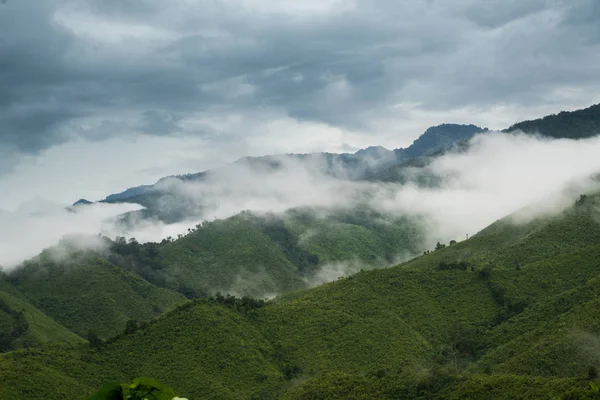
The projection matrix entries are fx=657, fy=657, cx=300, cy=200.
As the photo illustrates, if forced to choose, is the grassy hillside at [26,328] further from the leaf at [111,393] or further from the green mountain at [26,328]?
the leaf at [111,393]

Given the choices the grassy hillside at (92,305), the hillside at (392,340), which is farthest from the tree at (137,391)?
the grassy hillside at (92,305)

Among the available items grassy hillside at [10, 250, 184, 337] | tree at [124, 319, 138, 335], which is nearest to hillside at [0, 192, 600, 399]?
tree at [124, 319, 138, 335]

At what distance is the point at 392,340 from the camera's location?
385 ft

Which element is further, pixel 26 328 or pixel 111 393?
pixel 26 328

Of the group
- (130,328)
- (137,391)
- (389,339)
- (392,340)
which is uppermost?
(137,391)

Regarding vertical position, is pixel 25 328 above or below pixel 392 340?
above

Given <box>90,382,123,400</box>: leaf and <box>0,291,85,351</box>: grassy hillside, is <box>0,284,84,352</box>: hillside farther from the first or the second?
<box>90,382,123,400</box>: leaf

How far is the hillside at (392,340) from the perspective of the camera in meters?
88.0

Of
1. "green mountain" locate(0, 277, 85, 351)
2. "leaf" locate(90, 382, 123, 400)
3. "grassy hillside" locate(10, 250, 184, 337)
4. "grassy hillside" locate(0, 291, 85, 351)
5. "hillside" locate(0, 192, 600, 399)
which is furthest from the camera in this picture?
"grassy hillside" locate(10, 250, 184, 337)

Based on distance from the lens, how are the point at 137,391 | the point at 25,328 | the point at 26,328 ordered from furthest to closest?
the point at 26,328
the point at 25,328
the point at 137,391

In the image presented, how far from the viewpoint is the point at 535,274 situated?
440 feet

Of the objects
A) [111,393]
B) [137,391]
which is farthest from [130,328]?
[137,391]

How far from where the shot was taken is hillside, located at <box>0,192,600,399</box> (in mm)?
88000

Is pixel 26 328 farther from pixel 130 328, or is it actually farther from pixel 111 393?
pixel 111 393
